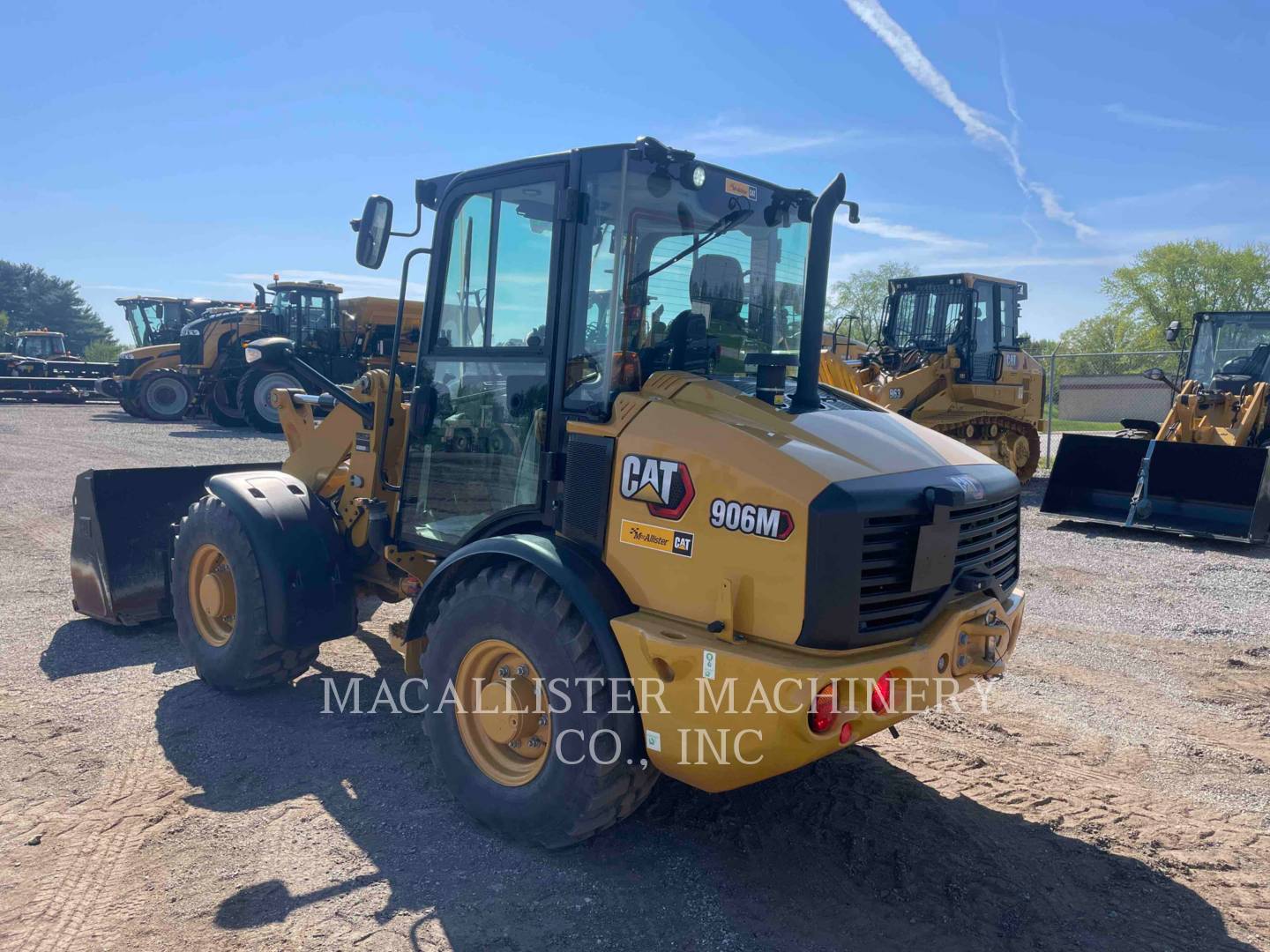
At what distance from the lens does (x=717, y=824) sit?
3.65 meters

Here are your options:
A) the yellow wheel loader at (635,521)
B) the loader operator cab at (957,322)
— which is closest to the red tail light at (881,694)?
the yellow wheel loader at (635,521)

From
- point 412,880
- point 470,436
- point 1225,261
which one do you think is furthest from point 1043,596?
point 1225,261

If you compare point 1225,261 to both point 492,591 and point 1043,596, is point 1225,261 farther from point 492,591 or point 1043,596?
point 492,591

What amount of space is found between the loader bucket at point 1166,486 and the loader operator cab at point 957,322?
10.7 ft

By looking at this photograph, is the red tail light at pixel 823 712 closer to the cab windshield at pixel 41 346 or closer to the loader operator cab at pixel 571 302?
the loader operator cab at pixel 571 302

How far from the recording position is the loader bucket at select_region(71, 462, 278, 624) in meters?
5.68

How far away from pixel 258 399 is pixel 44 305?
6250 cm

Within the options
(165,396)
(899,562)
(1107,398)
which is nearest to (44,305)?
(165,396)

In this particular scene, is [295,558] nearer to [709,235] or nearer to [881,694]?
[709,235]

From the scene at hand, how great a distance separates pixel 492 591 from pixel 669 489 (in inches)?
32.3

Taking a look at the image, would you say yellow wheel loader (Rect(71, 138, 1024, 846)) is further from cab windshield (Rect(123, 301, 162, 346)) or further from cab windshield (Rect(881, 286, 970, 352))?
cab windshield (Rect(123, 301, 162, 346))

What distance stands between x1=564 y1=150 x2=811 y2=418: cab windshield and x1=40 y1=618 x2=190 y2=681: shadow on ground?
3.47 m

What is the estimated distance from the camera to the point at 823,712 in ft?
9.46

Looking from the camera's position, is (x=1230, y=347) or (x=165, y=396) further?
(x=165, y=396)
